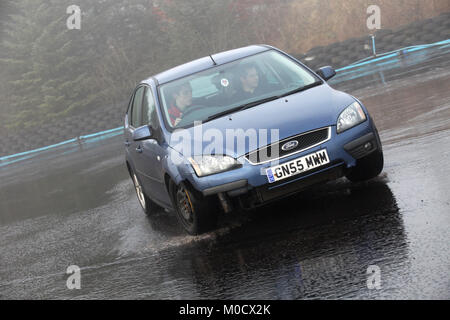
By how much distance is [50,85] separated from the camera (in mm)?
35312

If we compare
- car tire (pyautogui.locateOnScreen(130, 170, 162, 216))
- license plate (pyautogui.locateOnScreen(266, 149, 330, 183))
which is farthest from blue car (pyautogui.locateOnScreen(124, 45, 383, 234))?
car tire (pyautogui.locateOnScreen(130, 170, 162, 216))

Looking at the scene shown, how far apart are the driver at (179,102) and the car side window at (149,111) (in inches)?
8.8

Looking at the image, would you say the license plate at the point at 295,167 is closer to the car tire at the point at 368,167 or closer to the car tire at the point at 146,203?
the car tire at the point at 368,167

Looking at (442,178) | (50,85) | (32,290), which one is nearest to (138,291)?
(32,290)

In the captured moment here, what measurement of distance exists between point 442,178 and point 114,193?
21.6 ft

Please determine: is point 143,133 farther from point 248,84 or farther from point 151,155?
point 248,84

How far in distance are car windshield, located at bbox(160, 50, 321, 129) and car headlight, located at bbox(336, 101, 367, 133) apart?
0.87 metres

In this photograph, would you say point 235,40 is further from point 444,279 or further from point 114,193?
point 444,279

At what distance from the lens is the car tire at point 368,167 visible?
713 cm

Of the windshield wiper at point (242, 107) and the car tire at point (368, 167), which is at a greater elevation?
the windshield wiper at point (242, 107)

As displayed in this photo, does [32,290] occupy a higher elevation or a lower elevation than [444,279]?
lower

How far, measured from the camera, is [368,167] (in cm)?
729

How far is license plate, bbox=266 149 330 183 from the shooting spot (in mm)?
6398

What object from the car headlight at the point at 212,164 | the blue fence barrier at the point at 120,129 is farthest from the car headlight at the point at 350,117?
the blue fence barrier at the point at 120,129
